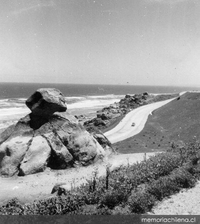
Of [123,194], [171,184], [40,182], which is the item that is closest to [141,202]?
[123,194]

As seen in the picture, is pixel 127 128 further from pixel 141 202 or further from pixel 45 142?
pixel 141 202

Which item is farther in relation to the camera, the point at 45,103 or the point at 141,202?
the point at 45,103

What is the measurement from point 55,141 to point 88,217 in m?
11.7

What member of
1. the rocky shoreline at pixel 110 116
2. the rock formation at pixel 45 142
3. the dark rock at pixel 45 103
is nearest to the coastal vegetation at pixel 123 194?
the rock formation at pixel 45 142

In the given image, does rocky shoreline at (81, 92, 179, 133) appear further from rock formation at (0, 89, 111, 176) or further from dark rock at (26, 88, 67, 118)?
dark rock at (26, 88, 67, 118)

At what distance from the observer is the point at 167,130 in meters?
40.8

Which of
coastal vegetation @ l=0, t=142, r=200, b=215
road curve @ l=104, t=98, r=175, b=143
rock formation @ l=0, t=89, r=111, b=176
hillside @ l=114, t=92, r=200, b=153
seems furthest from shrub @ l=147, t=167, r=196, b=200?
road curve @ l=104, t=98, r=175, b=143

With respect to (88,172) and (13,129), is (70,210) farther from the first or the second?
(13,129)

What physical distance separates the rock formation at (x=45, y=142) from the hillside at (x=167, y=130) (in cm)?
849

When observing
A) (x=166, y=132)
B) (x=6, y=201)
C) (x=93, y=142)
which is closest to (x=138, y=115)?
(x=166, y=132)

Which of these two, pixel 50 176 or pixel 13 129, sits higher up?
pixel 13 129

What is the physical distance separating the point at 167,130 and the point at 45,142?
26.1 metres

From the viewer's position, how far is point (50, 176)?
748 inches

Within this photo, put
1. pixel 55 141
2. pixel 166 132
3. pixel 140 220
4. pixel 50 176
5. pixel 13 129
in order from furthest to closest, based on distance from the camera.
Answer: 1. pixel 166 132
2. pixel 13 129
3. pixel 55 141
4. pixel 50 176
5. pixel 140 220
